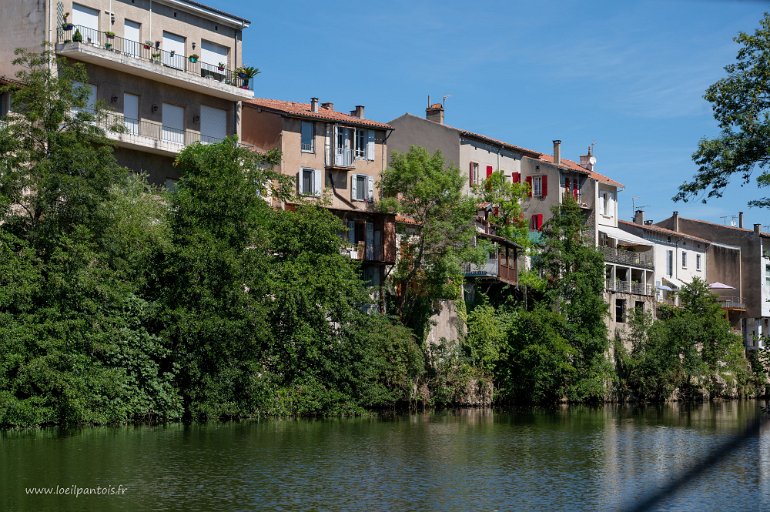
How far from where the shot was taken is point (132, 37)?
176ft

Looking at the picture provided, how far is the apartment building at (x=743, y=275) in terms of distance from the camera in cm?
9994

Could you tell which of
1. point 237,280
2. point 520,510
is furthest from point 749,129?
point 237,280

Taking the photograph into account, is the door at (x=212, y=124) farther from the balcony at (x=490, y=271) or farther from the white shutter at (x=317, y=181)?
the balcony at (x=490, y=271)

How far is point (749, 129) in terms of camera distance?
32031 mm

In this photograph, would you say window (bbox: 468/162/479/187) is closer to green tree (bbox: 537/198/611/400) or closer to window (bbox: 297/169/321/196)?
green tree (bbox: 537/198/611/400)

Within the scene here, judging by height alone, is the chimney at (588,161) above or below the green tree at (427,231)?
above

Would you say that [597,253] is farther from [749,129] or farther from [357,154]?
[749,129]

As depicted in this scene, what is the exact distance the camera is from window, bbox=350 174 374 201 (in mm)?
66688

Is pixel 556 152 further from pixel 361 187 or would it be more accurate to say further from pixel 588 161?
pixel 361 187

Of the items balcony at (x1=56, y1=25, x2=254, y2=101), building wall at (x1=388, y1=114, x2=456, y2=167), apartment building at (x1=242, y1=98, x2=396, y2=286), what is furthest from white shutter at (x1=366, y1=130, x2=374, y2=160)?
balcony at (x1=56, y1=25, x2=254, y2=101)

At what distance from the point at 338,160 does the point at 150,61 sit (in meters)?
16.1

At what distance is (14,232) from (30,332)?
18.1 feet

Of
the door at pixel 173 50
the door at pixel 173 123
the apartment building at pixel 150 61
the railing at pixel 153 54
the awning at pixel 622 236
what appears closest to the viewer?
the apartment building at pixel 150 61

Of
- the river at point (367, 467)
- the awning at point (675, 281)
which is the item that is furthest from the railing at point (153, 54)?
the awning at point (675, 281)
